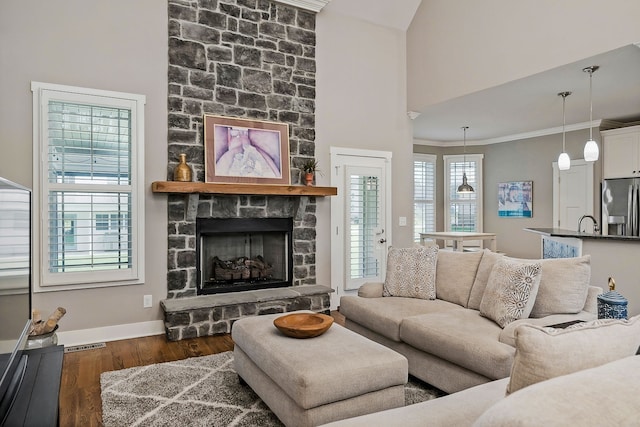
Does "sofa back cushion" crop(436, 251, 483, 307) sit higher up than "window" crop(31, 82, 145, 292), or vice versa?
"window" crop(31, 82, 145, 292)

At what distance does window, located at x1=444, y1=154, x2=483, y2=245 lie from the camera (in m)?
8.82

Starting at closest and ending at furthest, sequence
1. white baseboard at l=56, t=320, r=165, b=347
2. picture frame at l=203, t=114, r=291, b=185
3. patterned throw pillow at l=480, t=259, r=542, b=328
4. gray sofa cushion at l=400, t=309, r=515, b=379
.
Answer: gray sofa cushion at l=400, t=309, r=515, b=379, patterned throw pillow at l=480, t=259, r=542, b=328, white baseboard at l=56, t=320, r=165, b=347, picture frame at l=203, t=114, r=291, b=185

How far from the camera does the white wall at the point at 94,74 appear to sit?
12.0ft

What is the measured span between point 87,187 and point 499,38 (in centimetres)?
448

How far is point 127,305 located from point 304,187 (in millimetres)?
2183

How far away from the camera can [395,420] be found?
57.0 inches

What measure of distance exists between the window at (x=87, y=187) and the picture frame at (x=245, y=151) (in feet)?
2.27

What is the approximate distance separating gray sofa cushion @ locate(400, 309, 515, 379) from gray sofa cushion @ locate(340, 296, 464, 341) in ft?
0.38

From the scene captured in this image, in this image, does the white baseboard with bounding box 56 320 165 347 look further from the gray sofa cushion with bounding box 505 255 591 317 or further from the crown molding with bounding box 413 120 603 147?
the crown molding with bounding box 413 120 603 147

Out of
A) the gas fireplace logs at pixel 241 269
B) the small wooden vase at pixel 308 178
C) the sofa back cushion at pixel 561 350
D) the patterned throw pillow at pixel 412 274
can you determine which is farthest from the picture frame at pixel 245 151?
the sofa back cushion at pixel 561 350

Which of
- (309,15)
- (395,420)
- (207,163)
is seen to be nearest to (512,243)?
(309,15)

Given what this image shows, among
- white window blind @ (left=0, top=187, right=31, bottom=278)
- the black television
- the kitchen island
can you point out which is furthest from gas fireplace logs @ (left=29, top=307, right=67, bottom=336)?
the kitchen island

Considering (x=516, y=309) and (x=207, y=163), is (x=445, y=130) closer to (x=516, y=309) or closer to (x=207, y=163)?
(x=207, y=163)

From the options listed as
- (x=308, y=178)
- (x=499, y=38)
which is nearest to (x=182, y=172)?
(x=308, y=178)
